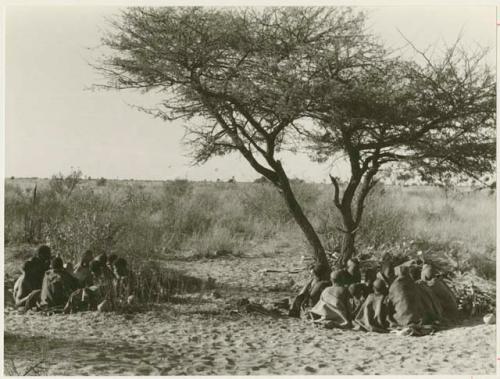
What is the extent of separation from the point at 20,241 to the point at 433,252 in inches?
357

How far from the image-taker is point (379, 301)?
22.5 ft

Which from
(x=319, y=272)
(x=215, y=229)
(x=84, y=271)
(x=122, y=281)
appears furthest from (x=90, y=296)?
(x=215, y=229)

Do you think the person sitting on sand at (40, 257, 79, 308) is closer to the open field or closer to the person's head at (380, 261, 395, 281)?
the open field

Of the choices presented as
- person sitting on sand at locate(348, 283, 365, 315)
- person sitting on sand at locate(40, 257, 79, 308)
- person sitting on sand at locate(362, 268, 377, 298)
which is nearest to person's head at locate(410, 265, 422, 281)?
person sitting on sand at locate(362, 268, 377, 298)

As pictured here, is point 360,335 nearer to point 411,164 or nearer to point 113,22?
point 411,164

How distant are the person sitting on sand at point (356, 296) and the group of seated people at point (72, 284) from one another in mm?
2903

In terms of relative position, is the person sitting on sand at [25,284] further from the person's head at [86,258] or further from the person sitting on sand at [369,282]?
the person sitting on sand at [369,282]

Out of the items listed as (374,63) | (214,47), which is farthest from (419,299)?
(214,47)

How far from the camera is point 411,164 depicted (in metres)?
9.60

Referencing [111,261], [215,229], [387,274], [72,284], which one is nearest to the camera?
[387,274]

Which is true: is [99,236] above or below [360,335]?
above

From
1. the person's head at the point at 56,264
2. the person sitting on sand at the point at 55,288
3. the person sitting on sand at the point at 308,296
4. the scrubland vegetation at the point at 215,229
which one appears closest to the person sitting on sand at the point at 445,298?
the person sitting on sand at the point at 308,296

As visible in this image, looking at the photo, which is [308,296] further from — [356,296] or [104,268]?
[104,268]

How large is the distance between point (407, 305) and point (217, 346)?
7.74ft
